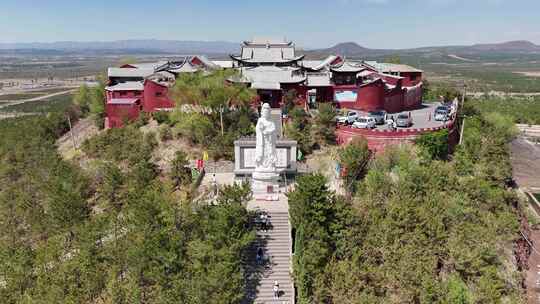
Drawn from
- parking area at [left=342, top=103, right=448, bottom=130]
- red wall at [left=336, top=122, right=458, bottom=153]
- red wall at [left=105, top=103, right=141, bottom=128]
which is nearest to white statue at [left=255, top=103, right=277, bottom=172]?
red wall at [left=336, top=122, right=458, bottom=153]

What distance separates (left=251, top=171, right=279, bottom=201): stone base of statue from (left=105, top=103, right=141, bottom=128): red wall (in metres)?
18.1

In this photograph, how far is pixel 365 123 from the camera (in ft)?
100

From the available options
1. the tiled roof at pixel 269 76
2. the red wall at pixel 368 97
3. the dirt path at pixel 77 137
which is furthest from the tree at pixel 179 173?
the red wall at pixel 368 97

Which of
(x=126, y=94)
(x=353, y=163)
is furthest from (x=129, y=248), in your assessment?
(x=126, y=94)

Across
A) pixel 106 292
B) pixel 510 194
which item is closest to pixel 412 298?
pixel 106 292

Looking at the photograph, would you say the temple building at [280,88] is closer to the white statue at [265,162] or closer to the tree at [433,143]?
the tree at [433,143]

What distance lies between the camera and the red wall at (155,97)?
3531cm

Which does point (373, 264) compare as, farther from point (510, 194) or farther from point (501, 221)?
point (510, 194)

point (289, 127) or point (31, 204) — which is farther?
point (289, 127)

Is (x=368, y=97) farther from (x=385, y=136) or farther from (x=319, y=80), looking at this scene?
(x=385, y=136)

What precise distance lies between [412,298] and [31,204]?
2303 centimetres

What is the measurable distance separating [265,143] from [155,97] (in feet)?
57.8

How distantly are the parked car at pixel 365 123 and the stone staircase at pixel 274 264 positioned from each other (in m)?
12.5

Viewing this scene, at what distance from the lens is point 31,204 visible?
26062 mm
